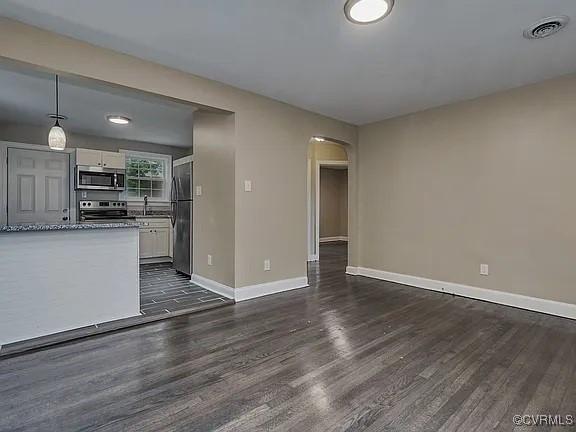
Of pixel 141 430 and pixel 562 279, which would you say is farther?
pixel 562 279

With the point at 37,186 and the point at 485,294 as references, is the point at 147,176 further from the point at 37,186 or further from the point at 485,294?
the point at 485,294

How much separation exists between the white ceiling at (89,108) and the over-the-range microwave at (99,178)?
2.19 ft

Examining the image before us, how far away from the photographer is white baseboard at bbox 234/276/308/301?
357 centimetres

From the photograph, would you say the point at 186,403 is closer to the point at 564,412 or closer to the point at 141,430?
the point at 141,430

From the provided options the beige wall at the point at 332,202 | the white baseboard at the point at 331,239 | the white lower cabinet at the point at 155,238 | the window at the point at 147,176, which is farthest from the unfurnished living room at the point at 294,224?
the beige wall at the point at 332,202

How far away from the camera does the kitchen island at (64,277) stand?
7.75ft

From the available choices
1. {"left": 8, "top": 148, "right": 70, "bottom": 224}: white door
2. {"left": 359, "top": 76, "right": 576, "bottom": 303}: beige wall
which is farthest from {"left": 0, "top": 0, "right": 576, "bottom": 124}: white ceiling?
{"left": 8, "top": 148, "right": 70, "bottom": 224}: white door

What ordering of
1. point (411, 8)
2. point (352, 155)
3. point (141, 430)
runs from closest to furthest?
point (141, 430) < point (411, 8) < point (352, 155)

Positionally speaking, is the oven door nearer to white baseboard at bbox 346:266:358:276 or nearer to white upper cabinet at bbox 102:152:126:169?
white upper cabinet at bbox 102:152:126:169

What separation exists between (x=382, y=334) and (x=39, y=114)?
5339 millimetres

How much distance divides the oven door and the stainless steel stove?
289 mm

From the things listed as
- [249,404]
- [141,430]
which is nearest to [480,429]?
[249,404]

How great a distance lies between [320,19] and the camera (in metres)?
2.20

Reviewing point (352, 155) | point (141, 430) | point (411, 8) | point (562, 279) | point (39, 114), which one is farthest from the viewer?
point (352, 155)
